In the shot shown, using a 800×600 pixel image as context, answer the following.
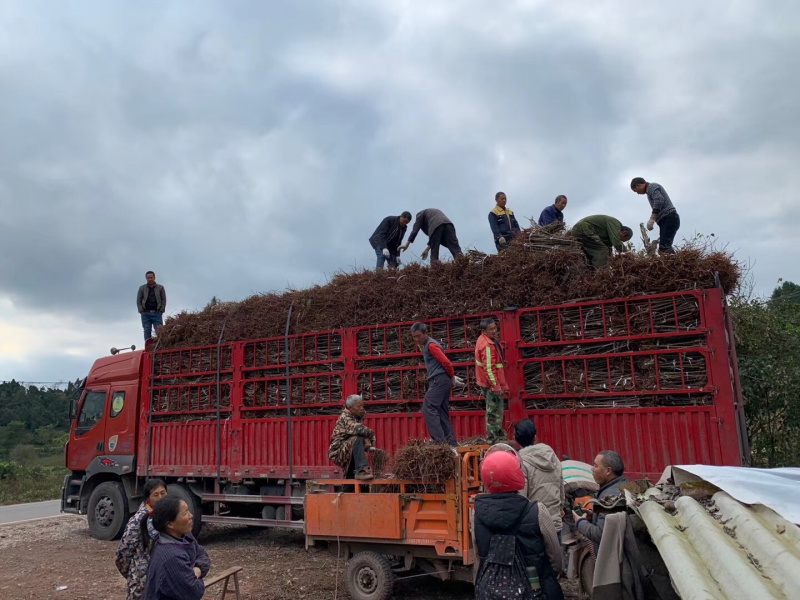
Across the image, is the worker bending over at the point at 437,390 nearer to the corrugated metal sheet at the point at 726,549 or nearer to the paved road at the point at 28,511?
the corrugated metal sheet at the point at 726,549

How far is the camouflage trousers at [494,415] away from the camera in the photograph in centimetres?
635

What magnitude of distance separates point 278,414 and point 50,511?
1090cm

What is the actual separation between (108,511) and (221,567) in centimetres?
331

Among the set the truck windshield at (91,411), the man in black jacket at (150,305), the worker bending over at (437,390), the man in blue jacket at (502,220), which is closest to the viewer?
the worker bending over at (437,390)

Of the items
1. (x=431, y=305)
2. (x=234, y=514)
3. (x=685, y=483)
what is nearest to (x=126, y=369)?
(x=234, y=514)

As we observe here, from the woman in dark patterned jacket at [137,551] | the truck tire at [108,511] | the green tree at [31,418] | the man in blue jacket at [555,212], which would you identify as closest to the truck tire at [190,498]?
the truck tire at [108,511]

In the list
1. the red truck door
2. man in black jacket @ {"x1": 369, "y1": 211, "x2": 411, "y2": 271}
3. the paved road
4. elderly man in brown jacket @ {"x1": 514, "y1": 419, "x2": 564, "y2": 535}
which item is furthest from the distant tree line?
elderly man in brown jacket @ {"x1": 514, "y1": 419, "x2": 564, "y2": 535}

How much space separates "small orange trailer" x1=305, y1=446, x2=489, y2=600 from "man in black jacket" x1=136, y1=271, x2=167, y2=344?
655cm

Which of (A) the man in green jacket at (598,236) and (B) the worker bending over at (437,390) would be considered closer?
(B) the worker bending over at (437,390)

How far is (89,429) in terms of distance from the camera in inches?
420

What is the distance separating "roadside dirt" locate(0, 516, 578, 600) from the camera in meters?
6.38

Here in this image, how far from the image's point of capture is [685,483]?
11.2 ft

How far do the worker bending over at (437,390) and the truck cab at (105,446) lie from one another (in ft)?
19.8

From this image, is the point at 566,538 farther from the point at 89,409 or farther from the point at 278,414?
the point at 89,409
